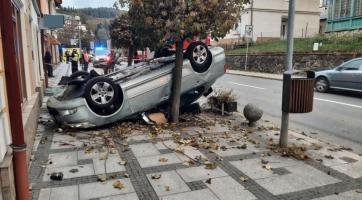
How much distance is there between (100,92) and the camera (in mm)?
7031

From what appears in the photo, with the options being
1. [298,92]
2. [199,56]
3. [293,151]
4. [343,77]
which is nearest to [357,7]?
[343,77]

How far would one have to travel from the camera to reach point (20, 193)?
3.54 meters

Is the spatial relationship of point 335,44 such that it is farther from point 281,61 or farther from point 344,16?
point 344,16

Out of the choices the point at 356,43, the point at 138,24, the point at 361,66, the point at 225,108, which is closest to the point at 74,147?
the point at 138,24

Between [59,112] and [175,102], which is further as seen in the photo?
[175,102]

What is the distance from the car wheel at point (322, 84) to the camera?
1458 cm

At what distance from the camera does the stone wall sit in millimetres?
20208

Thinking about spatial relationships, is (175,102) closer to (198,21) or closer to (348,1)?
(198,21)

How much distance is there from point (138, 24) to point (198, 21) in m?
1.36

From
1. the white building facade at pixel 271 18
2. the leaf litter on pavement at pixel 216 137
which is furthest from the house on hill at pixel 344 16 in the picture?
the leaf litter on pavement at pixel 216 137

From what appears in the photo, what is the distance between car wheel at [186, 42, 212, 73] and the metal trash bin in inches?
109

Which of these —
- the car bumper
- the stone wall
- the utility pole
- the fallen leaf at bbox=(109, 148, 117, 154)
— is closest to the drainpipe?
the fallen leaf at bbox=(109, 148, 117, 154)

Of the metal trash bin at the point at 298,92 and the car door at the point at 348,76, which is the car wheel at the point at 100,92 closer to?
Answer: the metal trash bin at the point at 298,92

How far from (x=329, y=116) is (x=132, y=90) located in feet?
17.9
